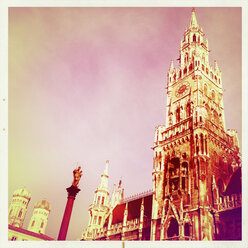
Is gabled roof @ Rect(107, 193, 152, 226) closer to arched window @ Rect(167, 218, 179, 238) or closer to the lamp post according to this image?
arched window @ Rect(167, 218, 179, 238)

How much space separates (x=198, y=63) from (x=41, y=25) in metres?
9.25

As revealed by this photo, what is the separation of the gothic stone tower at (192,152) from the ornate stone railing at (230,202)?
1.08 ft

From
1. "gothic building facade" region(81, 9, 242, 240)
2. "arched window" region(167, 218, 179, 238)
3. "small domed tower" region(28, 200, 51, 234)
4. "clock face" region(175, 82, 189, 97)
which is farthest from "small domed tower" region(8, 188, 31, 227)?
"clock face" region(175, 82, 189, 97)

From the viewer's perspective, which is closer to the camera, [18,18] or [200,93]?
[18,18]

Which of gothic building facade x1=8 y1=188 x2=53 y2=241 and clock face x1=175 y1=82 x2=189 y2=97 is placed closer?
gothic building facade x1=8 y1=188 x2=53 y2=241

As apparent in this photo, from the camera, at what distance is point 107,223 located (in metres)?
16.7

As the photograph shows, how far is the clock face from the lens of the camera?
1612 centimetres

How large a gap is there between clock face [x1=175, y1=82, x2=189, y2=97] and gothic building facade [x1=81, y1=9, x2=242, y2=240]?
A: 65 millimetres

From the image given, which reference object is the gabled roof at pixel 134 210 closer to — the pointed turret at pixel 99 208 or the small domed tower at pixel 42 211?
the pointed turret at pixel 99 208

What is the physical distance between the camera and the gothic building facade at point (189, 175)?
1141 centimetres

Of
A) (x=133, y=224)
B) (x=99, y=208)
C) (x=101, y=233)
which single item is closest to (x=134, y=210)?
(x=133, y=224)

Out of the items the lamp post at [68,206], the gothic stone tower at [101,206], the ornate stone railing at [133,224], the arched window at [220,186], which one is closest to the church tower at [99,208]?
the gothic stone tower at [101,206]
